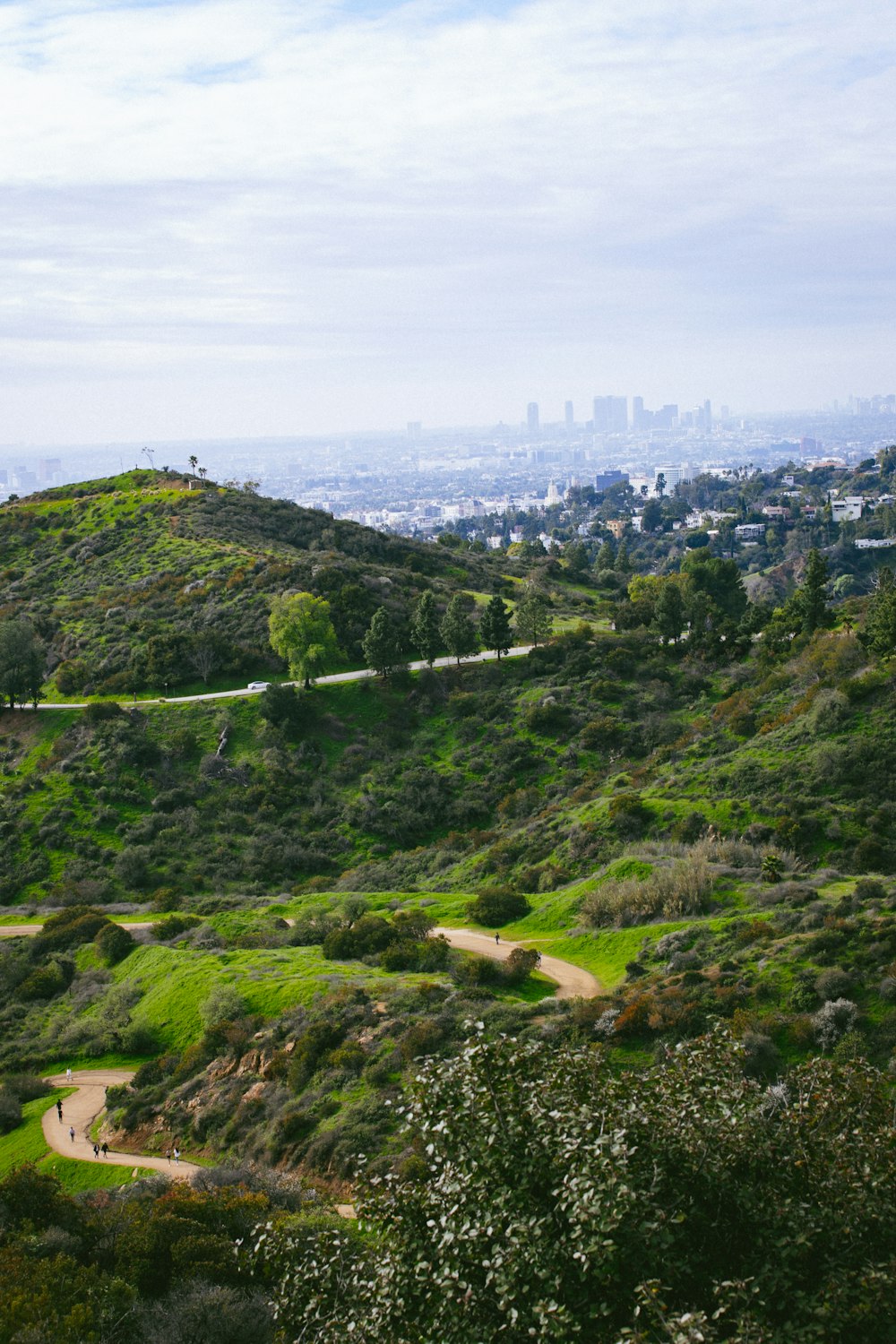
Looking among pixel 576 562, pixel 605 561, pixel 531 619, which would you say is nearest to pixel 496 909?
pixel 531 619

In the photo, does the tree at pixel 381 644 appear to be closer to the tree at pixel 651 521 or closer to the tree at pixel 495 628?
the tree at pixel 495 628

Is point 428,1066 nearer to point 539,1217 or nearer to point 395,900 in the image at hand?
point 539,1217

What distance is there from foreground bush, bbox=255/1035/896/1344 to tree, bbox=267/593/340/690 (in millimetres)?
38099

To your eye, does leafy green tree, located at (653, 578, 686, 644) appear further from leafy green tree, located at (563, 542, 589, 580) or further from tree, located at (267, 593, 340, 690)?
leafy green tree, located at (563, 542, 589, 580)

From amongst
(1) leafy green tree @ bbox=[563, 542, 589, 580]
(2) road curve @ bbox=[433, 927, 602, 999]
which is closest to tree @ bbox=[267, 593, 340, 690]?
(2) road curve @ bbox=[433, 927, 602, 999]

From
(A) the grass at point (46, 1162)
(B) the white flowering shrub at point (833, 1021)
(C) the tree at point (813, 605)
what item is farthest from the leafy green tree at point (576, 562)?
(B) the white flowering shrub at point (833, 1021)

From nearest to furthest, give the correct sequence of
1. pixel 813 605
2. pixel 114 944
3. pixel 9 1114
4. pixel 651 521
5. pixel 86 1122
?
1. pixel 86 1122
2. pixel 9 1114
3. pixel 114 944
4. pixel 813 605
5. pixel 651 521

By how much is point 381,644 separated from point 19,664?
18.6 m

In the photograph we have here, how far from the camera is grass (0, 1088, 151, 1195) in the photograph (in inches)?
683

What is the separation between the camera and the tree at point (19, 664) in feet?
150

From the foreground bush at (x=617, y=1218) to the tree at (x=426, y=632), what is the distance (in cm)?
4044

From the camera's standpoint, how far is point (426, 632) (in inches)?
1927

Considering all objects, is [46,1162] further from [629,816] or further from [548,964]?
[629,816]

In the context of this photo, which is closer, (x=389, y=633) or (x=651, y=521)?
(x=389, y=633)
